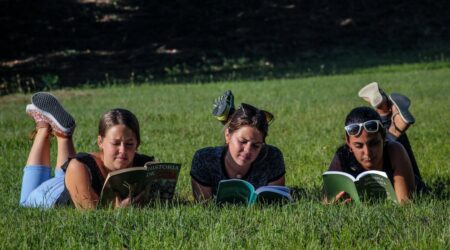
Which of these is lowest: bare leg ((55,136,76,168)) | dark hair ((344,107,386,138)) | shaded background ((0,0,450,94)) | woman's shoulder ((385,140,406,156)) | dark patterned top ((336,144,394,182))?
dark patterned top ((336,144,394,182))

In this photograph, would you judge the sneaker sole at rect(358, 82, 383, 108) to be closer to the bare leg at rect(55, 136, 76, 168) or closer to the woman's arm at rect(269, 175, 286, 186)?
the woman's arm at rect(269, 175, 286, 186)

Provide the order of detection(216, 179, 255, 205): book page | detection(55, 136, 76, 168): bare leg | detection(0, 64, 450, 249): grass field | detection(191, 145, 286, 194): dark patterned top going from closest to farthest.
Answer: detection(0, 64, 450, 249): grass field
detection(216, 179, 255, 205): book page
detection(191, 145, 286, 194): dark patterned top
detection(55, 136, 76, 168): bare leg

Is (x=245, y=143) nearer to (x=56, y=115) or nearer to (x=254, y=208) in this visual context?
(x=254, y=208)

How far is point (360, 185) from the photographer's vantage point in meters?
6.78

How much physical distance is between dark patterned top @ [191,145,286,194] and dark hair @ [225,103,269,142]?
0.41m

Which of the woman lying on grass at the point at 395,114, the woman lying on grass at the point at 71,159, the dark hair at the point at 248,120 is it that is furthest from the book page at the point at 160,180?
the woman lying on grass at the point at 395,114

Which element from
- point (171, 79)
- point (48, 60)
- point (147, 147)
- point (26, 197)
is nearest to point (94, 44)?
point (48, 60)

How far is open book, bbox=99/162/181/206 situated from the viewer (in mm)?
6316

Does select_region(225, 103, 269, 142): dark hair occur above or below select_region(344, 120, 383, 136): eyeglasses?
above

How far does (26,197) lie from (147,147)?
365 cm

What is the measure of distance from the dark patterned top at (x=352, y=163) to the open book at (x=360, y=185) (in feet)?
1.95

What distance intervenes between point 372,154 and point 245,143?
40.5 inches

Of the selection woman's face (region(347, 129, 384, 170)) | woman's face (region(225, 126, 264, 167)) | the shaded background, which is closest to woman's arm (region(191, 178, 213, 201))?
woman's face (region(225, 126, 264, 167))

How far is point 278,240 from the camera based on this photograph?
18.2ft
